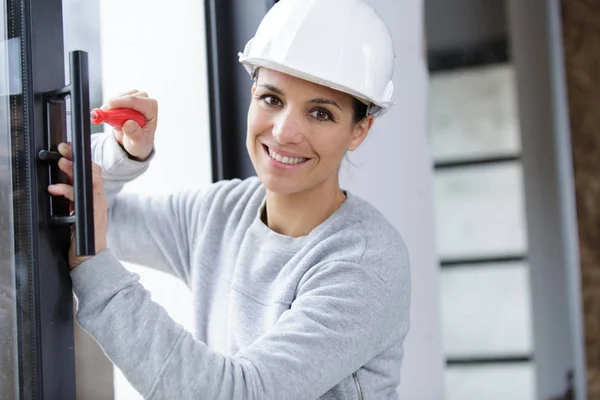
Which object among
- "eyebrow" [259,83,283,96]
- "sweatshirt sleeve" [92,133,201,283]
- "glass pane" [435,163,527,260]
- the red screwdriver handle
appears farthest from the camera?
"glass pane" [435,163,527,260]

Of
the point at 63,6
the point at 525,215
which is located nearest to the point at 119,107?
the point at 63,6

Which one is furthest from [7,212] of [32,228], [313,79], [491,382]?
[491,382]

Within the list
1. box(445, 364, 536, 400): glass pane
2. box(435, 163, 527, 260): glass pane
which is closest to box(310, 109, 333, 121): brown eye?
box(435, 163, 527, 260): glass pane

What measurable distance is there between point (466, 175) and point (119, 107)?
1553mm

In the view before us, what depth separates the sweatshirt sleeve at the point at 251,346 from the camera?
968mm

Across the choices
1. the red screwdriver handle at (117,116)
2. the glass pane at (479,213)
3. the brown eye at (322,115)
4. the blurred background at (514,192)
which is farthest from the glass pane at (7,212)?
the glass pane at (479,213)

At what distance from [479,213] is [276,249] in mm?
1319

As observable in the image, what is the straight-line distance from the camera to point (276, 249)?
1.30 meters

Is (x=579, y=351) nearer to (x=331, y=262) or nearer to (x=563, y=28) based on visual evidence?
(x=563, y=28)

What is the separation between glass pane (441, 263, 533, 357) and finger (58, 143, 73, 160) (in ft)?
5.52

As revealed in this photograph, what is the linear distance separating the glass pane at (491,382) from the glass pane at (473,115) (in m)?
0.72

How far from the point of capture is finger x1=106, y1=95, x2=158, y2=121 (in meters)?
1.18

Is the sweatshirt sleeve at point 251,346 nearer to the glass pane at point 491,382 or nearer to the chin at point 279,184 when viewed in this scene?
the chin at point 279,184

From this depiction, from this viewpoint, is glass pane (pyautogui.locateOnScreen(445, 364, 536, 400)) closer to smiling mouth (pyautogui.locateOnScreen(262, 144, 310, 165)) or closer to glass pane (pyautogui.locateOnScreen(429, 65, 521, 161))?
glass pane (pyautogui.locateOnScreen(429, 65, 521, 161))
